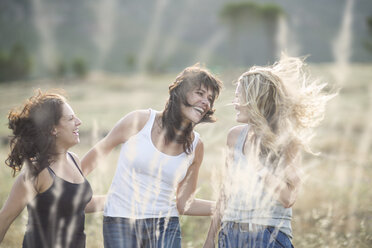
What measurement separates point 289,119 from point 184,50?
181016 mm

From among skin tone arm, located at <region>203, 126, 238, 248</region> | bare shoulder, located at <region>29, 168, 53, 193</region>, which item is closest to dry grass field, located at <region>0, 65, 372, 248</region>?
skin tone arm, located at <region>203, 126, 238, 248</region>

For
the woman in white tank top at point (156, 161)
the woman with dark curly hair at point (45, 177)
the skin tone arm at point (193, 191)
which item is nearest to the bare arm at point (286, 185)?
the woman in white tank top at point (156, 161)

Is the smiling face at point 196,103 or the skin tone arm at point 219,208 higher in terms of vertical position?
the smiling face at point 196,103

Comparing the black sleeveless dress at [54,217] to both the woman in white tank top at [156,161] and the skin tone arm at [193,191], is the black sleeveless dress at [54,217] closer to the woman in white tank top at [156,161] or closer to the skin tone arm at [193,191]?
the woman in white tank top at [156,161]

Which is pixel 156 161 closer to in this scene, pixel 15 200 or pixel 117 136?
pixel 117 136

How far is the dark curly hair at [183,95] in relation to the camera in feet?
11.5

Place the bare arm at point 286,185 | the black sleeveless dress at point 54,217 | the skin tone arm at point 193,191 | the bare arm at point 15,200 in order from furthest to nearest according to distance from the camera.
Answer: the skin tone arm at point 193,191
the bare arm at point 286,185
the black sleeveless dress at point 54,217
the bare arm at point 15,200

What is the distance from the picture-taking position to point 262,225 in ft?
9.88

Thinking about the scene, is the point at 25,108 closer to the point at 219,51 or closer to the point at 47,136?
the point at 47,136

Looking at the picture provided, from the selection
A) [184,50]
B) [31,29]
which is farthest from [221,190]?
[31,29]

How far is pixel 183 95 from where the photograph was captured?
3.52 meters

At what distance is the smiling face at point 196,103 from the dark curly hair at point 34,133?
1070 millimetres

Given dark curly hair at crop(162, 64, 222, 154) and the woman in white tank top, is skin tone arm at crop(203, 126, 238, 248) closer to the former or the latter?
the woman in white tank top

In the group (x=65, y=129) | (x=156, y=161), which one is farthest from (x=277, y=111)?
(x=65, y=129)
